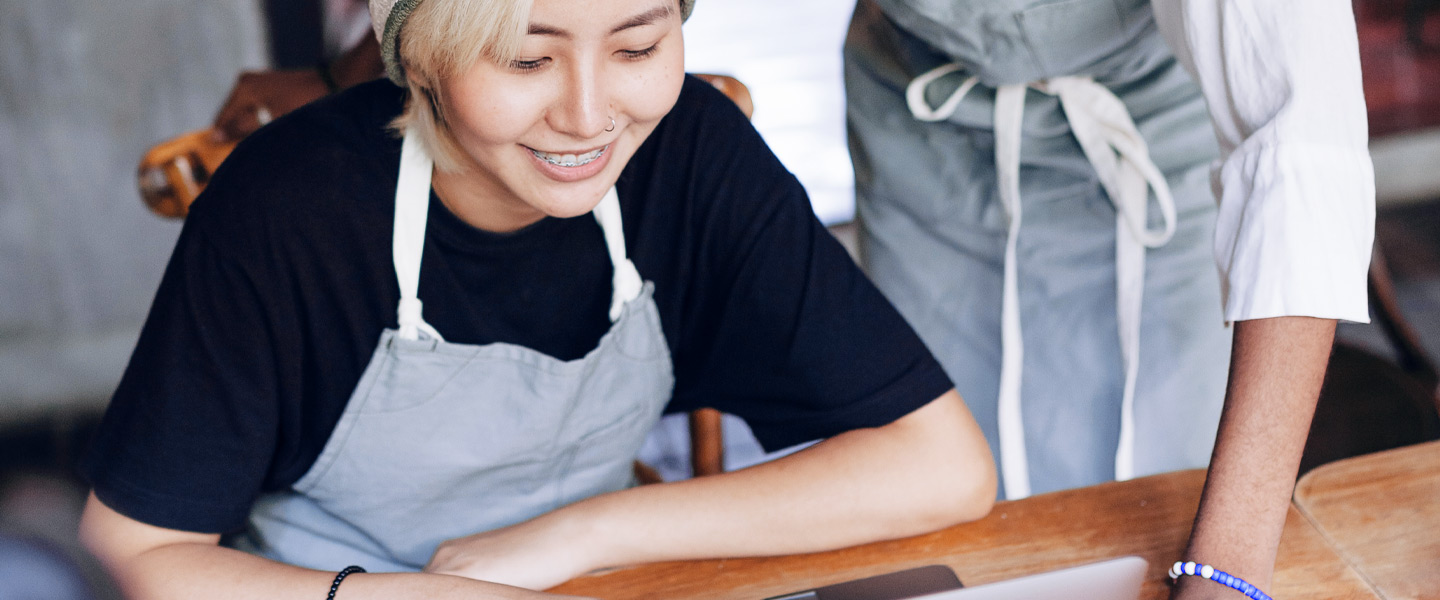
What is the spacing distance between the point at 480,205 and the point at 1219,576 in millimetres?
707

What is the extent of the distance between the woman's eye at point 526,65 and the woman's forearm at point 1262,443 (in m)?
0.60

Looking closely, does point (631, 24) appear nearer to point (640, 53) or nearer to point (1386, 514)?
point (640, 53)

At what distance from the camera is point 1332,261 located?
828 mm

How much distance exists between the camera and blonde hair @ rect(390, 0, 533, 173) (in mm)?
799

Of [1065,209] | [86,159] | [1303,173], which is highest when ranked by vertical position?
[1303,173]

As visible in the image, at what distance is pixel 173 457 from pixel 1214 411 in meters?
1.18

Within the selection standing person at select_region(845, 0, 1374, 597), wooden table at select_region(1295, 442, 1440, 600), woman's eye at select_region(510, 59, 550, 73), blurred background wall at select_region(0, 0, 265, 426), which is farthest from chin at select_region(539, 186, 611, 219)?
blurred background wall at select_region(0, 0, 265, 426)

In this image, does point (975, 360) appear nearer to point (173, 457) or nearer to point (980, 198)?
point (980, 198)

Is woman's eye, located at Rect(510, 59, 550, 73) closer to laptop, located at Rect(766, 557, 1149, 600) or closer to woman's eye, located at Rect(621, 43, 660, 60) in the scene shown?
woman's eye, located at Rect(621, 43, 660, 60)

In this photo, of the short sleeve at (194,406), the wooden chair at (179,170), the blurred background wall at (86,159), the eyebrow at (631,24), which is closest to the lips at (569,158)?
the eyebrow at (631,24)

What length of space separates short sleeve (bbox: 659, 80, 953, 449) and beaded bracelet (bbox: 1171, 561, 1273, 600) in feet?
0.95

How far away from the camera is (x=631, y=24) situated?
2.79 feet

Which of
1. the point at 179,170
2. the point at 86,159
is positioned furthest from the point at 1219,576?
the point at 86,159

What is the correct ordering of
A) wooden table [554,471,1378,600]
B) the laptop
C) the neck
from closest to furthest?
the laptop < wooden table [554,471,1378,600] < the neck
